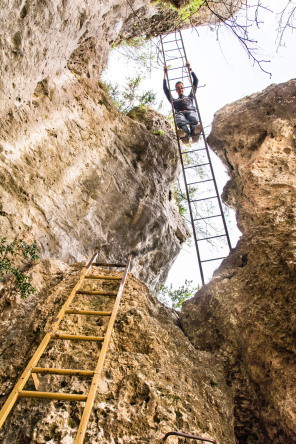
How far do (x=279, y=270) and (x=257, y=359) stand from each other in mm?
1289

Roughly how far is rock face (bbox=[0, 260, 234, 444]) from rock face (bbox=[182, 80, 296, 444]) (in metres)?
0.35

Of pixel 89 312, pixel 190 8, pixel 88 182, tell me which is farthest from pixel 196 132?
pixel 89 312

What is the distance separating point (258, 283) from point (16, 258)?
348 cm

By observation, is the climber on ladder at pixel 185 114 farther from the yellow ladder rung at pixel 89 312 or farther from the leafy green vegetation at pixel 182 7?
the yellow ladder rung at pixel 89 312

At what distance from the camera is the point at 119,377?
295 centimetres

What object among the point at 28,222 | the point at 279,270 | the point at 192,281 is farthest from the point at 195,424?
the point at 192,281

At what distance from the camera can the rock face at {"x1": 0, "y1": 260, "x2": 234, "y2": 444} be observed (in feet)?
7.98

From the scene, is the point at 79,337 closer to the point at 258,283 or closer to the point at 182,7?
the point at 258,283

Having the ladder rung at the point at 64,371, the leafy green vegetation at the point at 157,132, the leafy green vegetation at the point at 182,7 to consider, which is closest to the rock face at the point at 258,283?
the leafy green vegetation at the point at 157,132

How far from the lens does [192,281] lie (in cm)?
998

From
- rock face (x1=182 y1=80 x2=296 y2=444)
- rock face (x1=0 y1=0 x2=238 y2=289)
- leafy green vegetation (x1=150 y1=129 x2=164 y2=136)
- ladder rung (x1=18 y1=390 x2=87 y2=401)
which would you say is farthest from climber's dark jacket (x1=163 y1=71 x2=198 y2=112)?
ladder rung (x1=18 y1=390 x2=87 y2=401)

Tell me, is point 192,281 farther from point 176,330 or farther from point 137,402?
point 137,402

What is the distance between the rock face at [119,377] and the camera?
2.43 metres

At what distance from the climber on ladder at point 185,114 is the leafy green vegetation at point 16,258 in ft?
17.8
